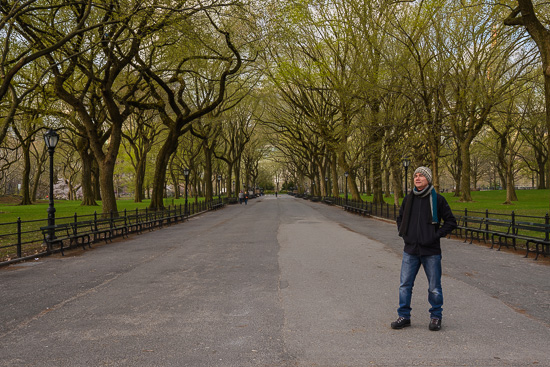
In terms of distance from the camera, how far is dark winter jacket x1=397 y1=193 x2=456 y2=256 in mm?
4762

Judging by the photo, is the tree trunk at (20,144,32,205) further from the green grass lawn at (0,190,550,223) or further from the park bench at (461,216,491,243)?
the park bench at (461,216,491,243)

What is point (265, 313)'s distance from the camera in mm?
5574

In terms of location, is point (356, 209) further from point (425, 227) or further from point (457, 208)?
point (425, 227)

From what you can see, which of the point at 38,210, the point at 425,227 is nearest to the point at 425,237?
the point at 425,227

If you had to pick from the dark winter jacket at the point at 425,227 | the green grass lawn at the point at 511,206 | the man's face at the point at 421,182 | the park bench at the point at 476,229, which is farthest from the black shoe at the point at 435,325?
the green grass lawn at the point at 511,206

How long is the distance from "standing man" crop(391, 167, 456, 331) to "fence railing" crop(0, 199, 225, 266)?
29.3ft

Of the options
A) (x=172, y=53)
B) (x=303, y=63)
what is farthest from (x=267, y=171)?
(x=172, y=53)

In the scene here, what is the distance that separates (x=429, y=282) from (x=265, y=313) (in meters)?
2.25

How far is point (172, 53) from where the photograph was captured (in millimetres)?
20500

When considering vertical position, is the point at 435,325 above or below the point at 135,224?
below

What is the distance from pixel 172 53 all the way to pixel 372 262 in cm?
1596

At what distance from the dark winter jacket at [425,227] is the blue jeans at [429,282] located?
110 mm

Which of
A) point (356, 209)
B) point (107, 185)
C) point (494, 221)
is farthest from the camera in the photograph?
point (356, 209)

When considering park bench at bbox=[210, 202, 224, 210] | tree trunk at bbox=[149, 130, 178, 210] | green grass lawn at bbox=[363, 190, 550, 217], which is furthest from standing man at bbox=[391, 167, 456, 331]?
park bench at bbox=[210, 202, 224, 210]
